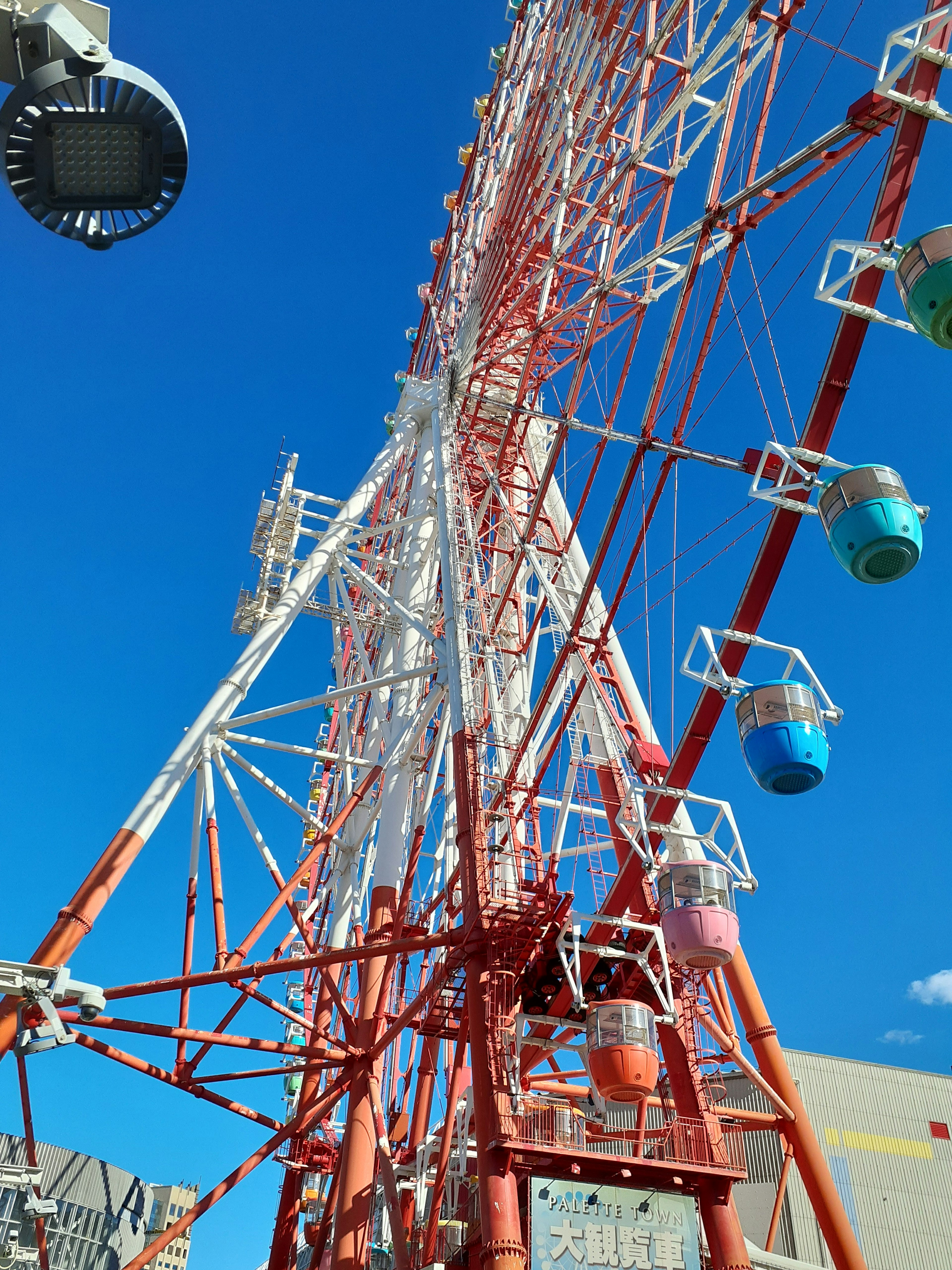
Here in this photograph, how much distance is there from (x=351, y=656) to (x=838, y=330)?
19.9m

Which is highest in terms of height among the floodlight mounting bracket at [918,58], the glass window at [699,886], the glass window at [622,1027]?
the floodlight mounting bracket at [918,58]

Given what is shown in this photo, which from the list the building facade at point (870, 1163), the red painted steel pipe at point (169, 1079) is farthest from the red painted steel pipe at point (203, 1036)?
the building facade at point (870, 1163)

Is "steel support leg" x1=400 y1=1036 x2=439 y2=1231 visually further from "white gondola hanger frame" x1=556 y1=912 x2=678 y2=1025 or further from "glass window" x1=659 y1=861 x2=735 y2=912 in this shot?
"glass window" x1=659 y1=861 x2=735 y2=912

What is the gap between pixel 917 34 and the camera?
9.58 meters

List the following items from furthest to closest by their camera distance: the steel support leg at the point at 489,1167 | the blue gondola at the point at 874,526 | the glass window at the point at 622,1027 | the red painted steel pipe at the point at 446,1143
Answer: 1. the red painted steel pipe at the point at 446,1143
2. the glass window at the point at 622,1027
3. the steel support leg at the point at 489,1167
4. the blue gondola at the point at 874,526

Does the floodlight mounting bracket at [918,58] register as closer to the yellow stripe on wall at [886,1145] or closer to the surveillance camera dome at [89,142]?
the surveillance camera dome at [89,142]

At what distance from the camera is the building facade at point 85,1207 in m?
21.0

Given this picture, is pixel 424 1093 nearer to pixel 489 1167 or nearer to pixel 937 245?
pixel 489 1167

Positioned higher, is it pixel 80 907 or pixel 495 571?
pixel 495 571

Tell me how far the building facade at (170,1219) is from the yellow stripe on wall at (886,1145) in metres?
18.1

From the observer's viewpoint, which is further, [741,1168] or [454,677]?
[454,677]

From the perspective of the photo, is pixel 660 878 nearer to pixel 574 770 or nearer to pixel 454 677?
pixel 574 770

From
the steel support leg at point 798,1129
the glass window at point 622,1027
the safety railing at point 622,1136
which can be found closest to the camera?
the safety railing at point 622,1136

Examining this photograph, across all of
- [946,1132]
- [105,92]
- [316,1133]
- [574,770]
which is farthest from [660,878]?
[946,1132]
